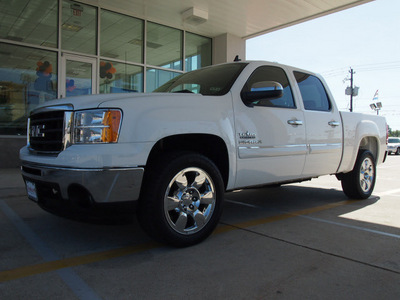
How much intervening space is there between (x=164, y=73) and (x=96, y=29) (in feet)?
8.92

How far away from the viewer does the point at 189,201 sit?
10.2ft

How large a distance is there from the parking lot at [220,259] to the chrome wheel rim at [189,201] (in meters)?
0.23

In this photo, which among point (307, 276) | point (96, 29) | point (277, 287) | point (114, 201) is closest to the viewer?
point (277, 287)

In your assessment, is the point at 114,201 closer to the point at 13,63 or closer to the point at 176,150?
the point at 176,150

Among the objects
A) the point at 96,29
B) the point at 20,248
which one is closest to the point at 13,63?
the point at 96,29

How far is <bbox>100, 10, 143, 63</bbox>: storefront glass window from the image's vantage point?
1068 cm

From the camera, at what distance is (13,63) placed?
9008 mm

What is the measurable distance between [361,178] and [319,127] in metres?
1.59

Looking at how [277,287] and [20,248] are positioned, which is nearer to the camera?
[277,287]

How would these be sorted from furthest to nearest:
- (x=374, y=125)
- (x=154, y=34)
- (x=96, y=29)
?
(x=154, y=34), (x=96, y=29), (x=374, y=125)

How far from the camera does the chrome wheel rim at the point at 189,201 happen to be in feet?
9.82

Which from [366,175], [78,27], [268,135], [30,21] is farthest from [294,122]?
[30,21]

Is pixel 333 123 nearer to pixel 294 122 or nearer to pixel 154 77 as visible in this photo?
pixel 294 122

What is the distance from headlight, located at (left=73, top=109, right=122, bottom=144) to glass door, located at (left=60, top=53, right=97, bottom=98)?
24.9ft
